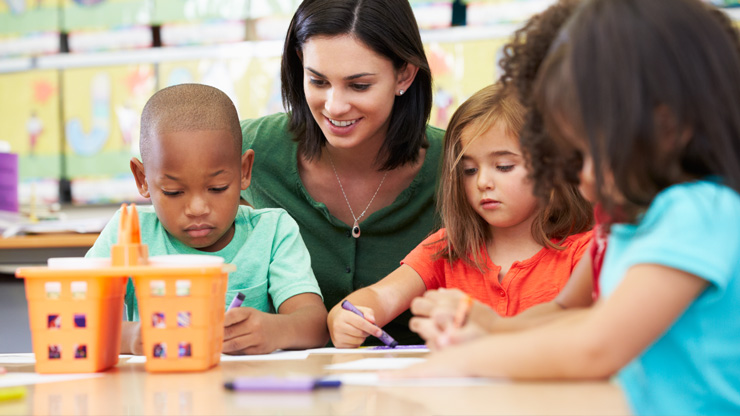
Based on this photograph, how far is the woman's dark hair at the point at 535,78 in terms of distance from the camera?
82 cm

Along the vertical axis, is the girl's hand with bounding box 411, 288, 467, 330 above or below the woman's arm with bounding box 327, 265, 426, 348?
above

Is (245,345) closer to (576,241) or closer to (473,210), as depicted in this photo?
(473,210)

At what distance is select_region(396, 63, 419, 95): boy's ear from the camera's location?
1587 mm

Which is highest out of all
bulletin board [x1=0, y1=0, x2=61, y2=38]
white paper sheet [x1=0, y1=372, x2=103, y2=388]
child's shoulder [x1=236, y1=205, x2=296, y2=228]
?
bulletin board [x1=0, y1=0, x2=61, y2=38]

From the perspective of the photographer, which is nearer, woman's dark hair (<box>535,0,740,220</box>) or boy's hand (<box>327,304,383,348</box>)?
woman's dark hair (<box>535,0,740,220</box>)

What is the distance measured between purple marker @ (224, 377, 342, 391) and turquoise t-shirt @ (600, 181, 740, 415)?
29 centimetres

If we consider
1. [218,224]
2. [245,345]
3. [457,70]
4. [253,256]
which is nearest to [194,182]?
[218,224]

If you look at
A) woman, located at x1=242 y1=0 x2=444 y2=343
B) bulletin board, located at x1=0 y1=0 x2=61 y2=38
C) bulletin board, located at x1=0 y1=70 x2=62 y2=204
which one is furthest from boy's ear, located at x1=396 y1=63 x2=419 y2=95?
bulletin board, located at x1=0 y1=0 x2=61 y2=38

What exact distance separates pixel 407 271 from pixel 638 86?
879 millimetres

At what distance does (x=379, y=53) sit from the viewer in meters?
1.50

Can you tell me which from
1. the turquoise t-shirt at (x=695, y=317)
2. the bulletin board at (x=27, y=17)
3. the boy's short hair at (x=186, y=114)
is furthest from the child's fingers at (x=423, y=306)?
the bulletin board at (x=27, y=17)

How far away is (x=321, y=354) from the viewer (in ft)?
3.31

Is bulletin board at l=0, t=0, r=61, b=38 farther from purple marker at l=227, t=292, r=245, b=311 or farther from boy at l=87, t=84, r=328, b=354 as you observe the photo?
purple marker at l=227, t=292, r=245, b=311

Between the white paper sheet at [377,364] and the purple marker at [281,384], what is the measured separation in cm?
14
